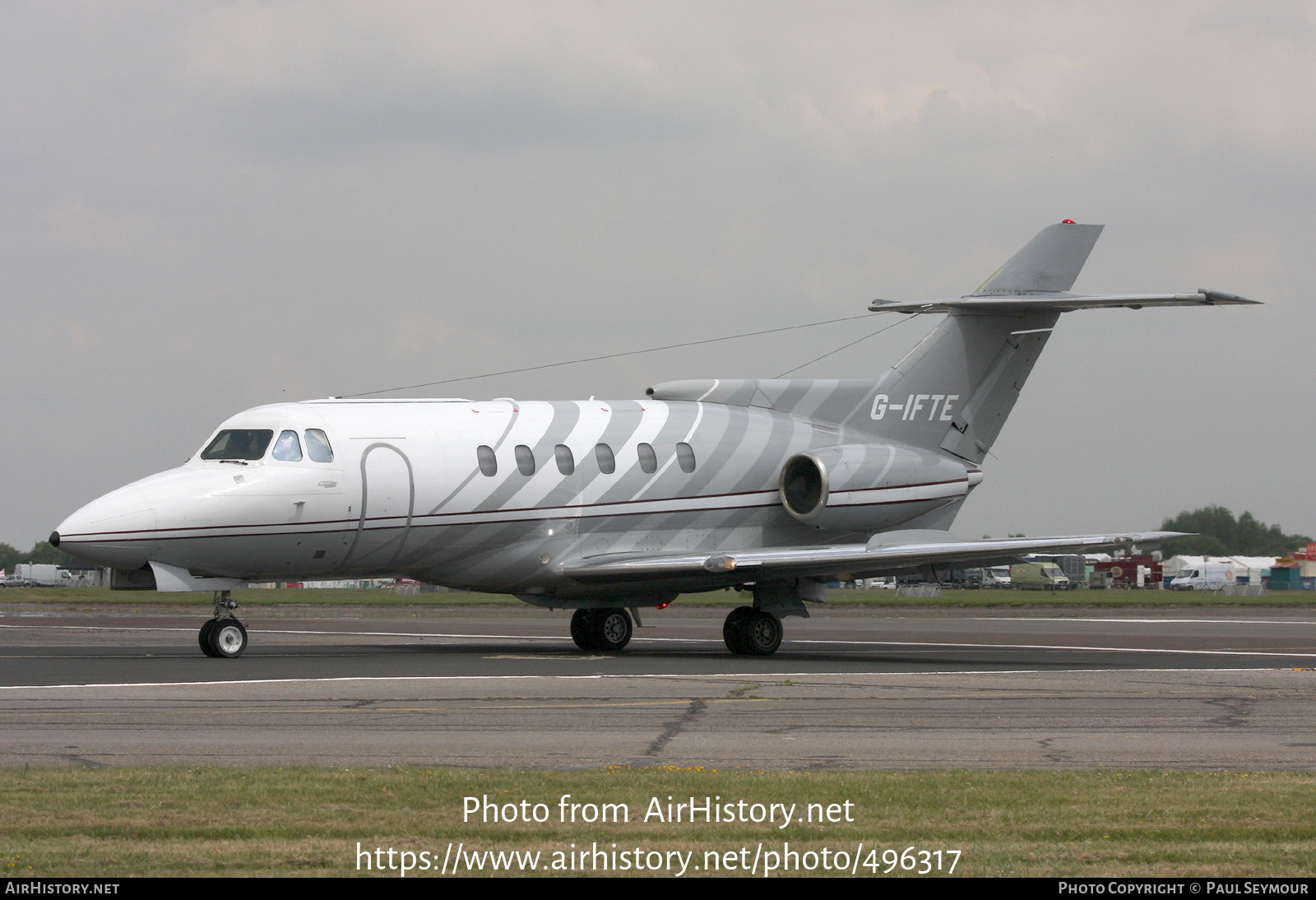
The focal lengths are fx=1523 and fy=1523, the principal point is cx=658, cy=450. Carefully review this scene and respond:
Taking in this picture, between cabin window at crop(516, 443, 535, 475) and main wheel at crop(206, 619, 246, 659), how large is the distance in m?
4.79

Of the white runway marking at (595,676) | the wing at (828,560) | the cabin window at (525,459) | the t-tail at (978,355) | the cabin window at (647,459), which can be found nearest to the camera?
the white runway marking at (595,676)

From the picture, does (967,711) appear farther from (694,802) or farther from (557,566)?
(557,566)

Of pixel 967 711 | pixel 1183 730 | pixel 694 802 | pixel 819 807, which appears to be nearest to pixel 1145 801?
pixel 819 807

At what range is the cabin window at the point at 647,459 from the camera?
79.8 ft

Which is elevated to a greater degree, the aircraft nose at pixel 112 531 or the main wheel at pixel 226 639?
the aircraft nose at pixel 112 531

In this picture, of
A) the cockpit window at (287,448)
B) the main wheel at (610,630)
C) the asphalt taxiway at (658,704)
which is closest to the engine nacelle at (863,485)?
the asphalt taxiway at (658,704)

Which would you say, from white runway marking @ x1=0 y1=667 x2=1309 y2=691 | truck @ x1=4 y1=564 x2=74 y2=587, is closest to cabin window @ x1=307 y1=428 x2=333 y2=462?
white runway marking @ x1=0 y1=667 x2=1309 y2=691

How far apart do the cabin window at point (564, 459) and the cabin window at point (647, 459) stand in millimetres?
1261

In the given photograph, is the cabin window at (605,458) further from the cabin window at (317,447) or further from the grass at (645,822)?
the grass at (645,822)

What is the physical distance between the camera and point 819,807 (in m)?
8.62

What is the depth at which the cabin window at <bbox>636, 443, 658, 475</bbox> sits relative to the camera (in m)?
24.3

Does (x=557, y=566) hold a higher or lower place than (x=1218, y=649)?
higher

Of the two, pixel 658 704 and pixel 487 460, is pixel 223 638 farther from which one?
pixel 658 704

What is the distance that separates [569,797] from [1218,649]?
19.4 meters
